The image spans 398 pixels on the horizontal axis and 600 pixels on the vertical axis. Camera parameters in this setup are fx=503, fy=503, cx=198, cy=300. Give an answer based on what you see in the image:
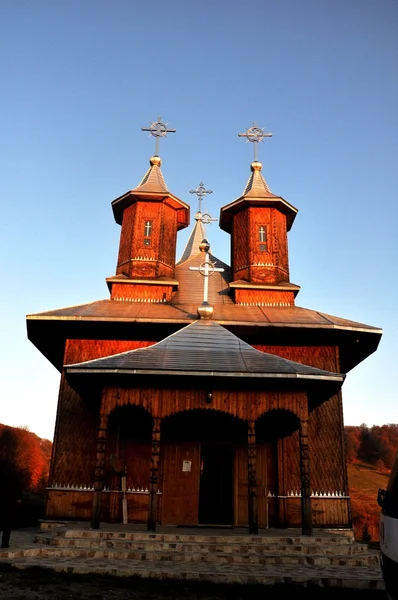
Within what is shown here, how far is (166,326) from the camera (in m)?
14.9

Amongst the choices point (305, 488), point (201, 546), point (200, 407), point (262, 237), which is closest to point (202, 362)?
point (200, 407)

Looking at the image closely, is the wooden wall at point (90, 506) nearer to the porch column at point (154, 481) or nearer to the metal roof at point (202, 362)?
the porch column at point (154, 481)

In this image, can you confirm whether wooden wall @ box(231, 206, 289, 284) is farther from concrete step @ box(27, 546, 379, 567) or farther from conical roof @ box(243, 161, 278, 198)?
concrete step @ box(27, 546, 379, 567)

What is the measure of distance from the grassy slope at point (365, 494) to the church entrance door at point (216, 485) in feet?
77.9

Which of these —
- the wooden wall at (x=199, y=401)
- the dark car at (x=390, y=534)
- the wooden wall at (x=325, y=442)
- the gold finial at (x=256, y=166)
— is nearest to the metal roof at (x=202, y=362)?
the wooden wall at (x=199, y=401)

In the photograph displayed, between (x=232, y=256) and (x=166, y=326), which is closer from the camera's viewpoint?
(x=166, y=326)

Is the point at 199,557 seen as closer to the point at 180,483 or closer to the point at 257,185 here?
the point at 180,483

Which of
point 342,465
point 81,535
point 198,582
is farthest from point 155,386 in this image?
point 342,465

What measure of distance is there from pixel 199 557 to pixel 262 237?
13.0 metres

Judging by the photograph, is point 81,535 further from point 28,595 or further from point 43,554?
point 28,595

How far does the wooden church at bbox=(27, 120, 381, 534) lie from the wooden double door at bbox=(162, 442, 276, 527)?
3cm

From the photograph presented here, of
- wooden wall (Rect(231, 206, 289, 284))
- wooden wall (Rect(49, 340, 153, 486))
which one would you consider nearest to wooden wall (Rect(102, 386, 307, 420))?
wooden wall (Rect(49, 340, 153, 486))

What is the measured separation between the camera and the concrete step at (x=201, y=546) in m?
8.99

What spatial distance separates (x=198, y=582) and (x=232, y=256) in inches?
566
